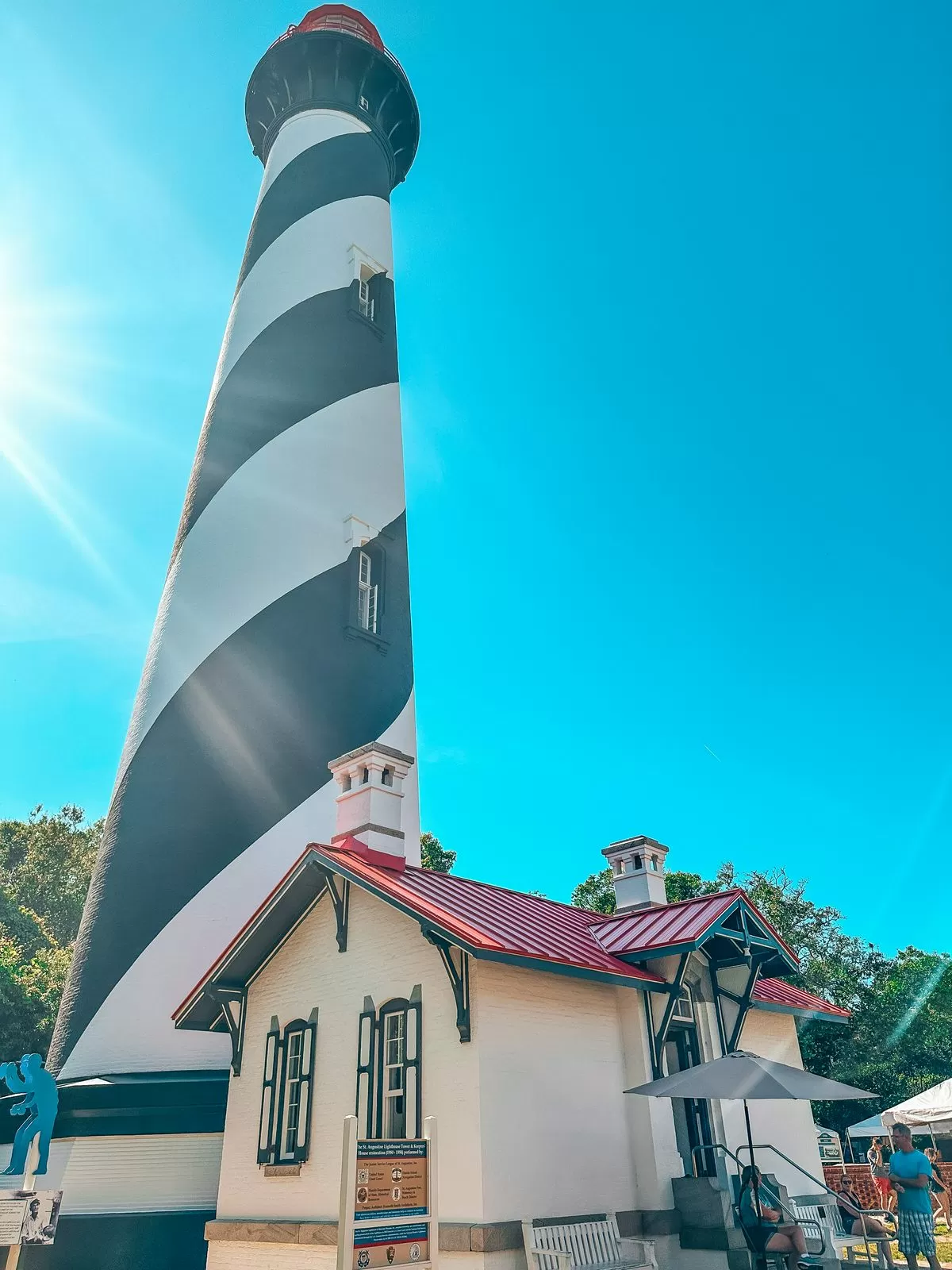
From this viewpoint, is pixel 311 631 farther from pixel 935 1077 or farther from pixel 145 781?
pixel 935 1077

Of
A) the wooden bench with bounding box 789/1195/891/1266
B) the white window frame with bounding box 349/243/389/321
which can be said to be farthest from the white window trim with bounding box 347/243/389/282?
the wooden bench with bounding box 789/1195/891/1266

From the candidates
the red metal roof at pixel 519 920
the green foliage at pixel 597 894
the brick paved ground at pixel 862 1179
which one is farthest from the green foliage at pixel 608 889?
the red metal roof at pixel 519 920

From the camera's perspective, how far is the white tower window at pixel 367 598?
→ 13.8m

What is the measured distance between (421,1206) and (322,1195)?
3277 mm

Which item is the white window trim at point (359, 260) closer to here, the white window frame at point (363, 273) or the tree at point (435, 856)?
the white window frame at point (363, 273)

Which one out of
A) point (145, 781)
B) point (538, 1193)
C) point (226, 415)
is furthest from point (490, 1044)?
point (226, 415)

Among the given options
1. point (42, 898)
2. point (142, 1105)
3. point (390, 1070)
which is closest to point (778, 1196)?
point (390, 1070)

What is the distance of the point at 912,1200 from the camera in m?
9.20

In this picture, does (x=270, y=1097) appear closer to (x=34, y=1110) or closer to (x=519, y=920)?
(x=34, y=1110)

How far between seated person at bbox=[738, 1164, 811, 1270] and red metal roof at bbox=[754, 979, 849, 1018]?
281 centimetres

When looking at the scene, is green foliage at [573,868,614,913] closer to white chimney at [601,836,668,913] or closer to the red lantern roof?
white chimney at [601,836,668,913]

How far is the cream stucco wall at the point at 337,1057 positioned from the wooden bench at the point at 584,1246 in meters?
0.61

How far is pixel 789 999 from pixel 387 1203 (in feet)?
25.5

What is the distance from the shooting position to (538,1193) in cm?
820
